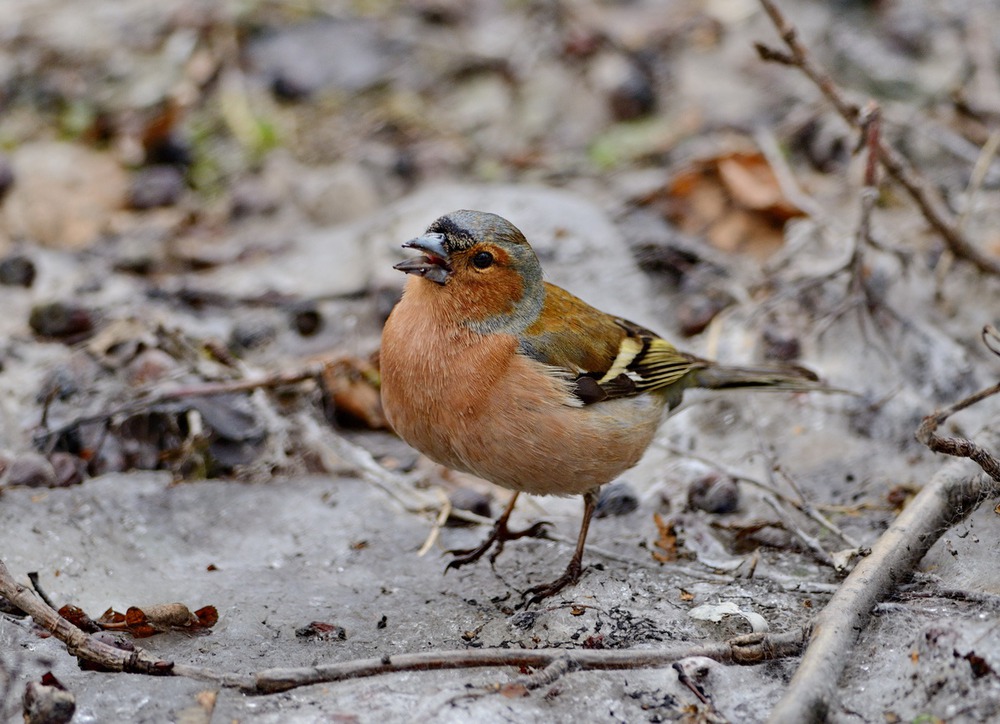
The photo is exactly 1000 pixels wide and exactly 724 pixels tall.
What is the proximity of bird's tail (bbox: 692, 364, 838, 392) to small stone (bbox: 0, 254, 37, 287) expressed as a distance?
379cm

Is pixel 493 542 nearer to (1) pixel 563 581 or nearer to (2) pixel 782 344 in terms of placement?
(1) pixel 563 581

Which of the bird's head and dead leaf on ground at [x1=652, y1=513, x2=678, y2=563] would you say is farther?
dead leaf on ground at [x1=652, y1=513, x2=678, y2=563]

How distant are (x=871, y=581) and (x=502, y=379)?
4.65 feet

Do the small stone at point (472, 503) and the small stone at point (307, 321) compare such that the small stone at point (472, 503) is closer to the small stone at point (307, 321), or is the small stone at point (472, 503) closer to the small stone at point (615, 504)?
the small stone at point (615, 504)

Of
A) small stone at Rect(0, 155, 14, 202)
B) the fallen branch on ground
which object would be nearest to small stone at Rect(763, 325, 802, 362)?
the fallen branch on ground

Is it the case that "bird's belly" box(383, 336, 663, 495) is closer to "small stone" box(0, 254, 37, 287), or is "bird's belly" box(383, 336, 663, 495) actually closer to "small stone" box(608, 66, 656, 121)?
"small stone" box(0, 254, 37, 287)

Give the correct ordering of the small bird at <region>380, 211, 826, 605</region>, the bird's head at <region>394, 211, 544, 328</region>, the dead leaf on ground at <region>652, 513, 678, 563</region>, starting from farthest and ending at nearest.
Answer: the dead leaf on ground at <region>652, 513, 678, 563</region>, the bird's head at <region>394, 211, 544, 328</region>, the small bird at <region>380, 211, 826, 605</region>

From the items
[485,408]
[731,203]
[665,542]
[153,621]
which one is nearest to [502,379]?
[485,408]

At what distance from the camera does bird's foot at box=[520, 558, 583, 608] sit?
3609 millimetres

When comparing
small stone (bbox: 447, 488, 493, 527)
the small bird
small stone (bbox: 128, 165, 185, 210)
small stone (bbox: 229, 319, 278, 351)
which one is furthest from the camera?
small stone (bbox: 128, 165, 185, 210)

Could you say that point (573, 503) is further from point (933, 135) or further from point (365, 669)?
point (933, 135)

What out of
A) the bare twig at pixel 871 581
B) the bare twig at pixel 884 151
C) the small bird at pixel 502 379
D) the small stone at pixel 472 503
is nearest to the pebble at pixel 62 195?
the small stone at pixel 472 503

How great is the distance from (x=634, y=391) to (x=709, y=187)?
2.72 meters

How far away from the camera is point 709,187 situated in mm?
6609
